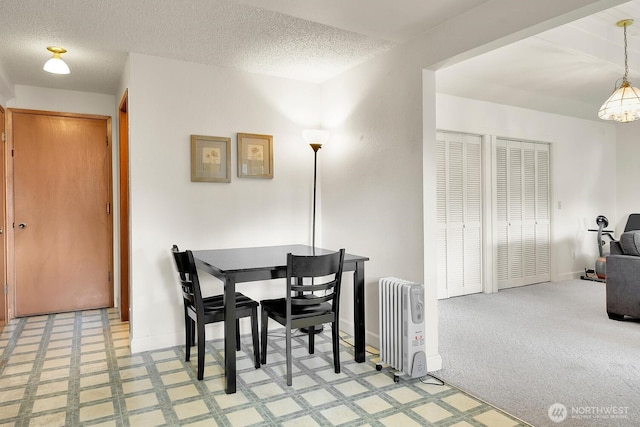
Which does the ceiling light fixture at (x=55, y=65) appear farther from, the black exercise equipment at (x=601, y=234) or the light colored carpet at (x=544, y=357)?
the black exercise equipment at (x=601, y=234)

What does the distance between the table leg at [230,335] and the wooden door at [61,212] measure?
2.71m

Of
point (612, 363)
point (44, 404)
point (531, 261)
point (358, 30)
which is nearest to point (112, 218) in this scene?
point (44, 404)

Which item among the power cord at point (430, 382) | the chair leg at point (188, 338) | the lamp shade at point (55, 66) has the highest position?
the lamp shade at point (55, 66)

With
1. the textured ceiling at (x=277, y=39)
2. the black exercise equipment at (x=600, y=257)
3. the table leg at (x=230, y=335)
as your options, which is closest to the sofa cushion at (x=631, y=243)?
the textured ceiling at (x=277, y=39)

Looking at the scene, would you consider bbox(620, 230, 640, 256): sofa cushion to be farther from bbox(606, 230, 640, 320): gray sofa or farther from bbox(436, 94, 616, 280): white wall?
bbox(436, 94, 616, 280): white wall

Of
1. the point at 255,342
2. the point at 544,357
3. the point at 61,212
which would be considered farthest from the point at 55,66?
the point at 544,357

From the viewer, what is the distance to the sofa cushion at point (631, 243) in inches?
153

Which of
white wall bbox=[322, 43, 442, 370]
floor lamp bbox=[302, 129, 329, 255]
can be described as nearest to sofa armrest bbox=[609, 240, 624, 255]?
white wall bbox=[322, 43, 442, 370]

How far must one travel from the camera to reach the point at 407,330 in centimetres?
267

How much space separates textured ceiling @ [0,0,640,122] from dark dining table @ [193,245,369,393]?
159 cm

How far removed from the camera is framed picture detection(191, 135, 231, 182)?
3512 millimetres

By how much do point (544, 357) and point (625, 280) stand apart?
1.52 meters

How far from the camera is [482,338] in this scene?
11.5 ft

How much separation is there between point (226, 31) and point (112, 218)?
2723mm
